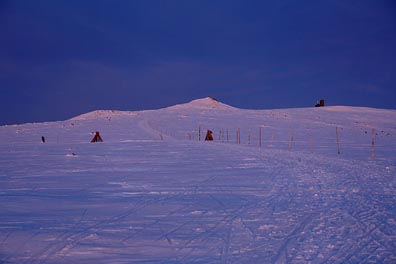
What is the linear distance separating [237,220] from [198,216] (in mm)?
742

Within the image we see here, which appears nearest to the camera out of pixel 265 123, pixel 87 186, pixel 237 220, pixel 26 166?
pixel 237 220

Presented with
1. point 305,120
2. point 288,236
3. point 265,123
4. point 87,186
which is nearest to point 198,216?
point 288,236

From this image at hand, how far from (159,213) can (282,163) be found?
31.1ft

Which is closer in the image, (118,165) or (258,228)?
(258,228)

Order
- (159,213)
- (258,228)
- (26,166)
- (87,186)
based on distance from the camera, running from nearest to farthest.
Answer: (258,228), (159,213), (87,186), (26,166)

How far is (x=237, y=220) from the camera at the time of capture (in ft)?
23.1

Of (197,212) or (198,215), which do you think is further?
(197,212)

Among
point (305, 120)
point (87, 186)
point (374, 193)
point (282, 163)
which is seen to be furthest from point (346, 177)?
point (305, 120)

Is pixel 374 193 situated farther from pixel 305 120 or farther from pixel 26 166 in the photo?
pixel 305 120

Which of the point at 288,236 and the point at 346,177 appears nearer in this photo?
the point at 288,236

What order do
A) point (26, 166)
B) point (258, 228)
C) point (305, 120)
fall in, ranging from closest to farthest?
1. point (258, 228)
2. point (26, 166)
3. point (305, 120)

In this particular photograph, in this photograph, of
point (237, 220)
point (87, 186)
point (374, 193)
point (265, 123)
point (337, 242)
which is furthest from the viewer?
point (265, 123)

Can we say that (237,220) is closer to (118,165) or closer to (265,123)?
(118,165)

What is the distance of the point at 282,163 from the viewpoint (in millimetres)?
16188
